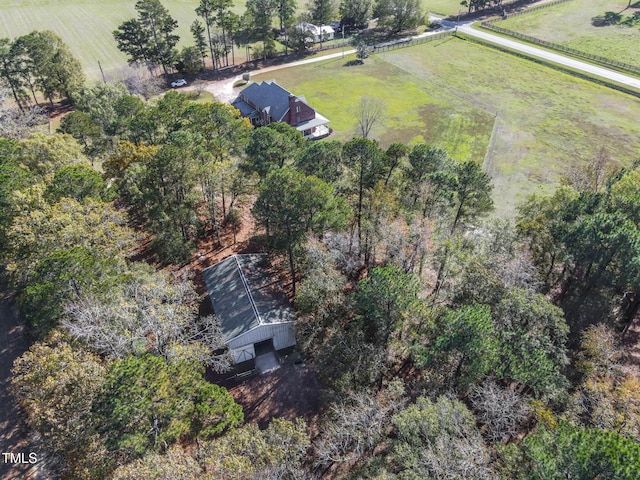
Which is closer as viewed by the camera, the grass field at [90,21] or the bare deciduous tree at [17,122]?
the bare deciduous tree at [17,122]

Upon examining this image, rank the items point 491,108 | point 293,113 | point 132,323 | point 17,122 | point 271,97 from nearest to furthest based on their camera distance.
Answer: point 132,323 → point 17,122 → point 293,113 → point 271,97 → point 491,108

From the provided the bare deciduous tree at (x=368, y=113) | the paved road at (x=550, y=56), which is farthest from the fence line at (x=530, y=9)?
the bare deciduous tree at (x=368, y=113)

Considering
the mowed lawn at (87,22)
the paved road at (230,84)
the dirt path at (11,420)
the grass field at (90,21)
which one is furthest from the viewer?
the mowed lawn at (87,22)

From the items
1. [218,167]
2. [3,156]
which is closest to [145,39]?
[3,156]

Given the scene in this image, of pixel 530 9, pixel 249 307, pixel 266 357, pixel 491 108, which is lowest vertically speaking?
pixel 266 357

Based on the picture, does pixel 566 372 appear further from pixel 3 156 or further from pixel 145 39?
pixel 145 39

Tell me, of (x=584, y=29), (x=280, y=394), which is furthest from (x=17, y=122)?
(x=584, y=29)

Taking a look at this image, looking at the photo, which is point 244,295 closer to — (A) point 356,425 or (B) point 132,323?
(B) point 132,323

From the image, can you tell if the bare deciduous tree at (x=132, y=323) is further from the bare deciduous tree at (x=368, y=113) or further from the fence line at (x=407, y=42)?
the fence line at (x=407, y=42)
